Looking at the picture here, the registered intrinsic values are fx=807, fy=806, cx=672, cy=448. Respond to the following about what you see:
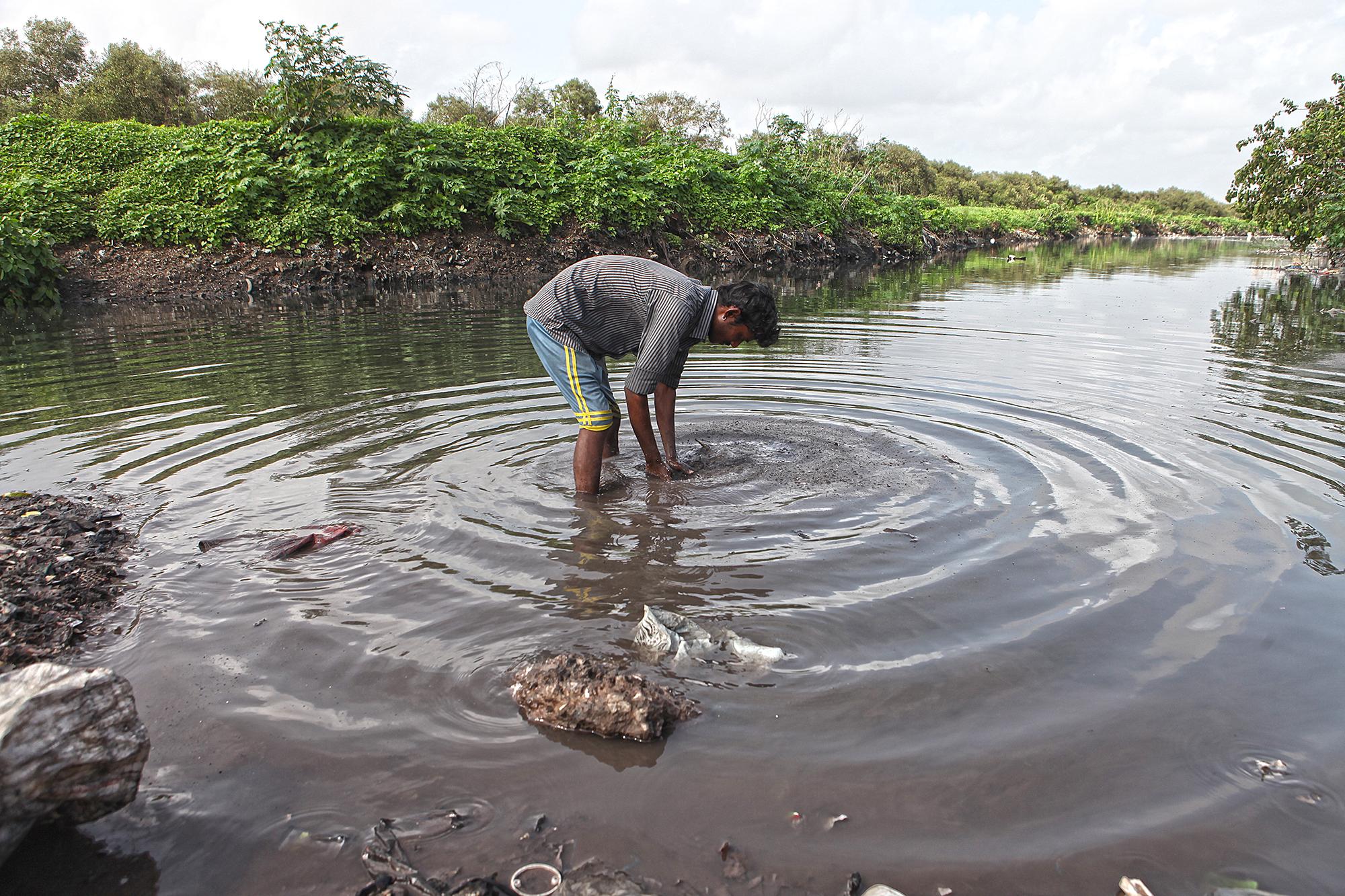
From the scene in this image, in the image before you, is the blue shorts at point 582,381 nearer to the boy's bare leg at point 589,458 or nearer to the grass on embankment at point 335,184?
the boy's bare leg at point 589,458

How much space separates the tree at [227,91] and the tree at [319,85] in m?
9.16

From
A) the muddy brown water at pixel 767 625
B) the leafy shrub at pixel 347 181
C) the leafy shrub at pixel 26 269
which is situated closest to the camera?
the muddy brown water at pixel 767 625

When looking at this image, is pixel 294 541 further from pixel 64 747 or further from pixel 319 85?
pixel 319 85

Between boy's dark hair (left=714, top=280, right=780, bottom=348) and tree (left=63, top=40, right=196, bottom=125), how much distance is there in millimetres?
28560

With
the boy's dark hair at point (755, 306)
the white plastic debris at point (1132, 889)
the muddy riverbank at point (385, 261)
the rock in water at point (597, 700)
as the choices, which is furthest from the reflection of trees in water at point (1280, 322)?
the muddy riverbank at point (385, 261)

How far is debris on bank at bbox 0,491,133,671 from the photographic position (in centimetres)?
336

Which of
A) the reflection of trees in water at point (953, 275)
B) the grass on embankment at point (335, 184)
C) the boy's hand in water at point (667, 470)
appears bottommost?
the boy's hand in water at point (667, 470)

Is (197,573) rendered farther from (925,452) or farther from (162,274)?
(162,274)

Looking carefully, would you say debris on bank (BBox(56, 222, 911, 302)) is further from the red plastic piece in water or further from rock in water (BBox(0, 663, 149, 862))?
rock in water (BBox(0, 663, 149, 862))

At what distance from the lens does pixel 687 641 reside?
3289 mm

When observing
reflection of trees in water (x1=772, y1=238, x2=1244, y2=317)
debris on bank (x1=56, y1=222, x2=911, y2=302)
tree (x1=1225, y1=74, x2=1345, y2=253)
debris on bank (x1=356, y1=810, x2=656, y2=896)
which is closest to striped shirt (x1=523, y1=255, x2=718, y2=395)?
debris on bank (x1=356, y1=810, x2=656, y2=896)

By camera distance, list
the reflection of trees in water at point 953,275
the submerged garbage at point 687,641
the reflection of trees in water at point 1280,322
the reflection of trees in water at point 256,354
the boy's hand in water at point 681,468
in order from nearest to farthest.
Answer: the submerged garbage at point 687,641
the boy's hand in water at point 681,468
the reflection of trees in water at point 256,354
the reflection of trees in water at point 1280,322
the reflection of trees in water at point 953,275

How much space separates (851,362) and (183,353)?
8.16 meters

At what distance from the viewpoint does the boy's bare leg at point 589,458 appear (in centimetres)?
497
